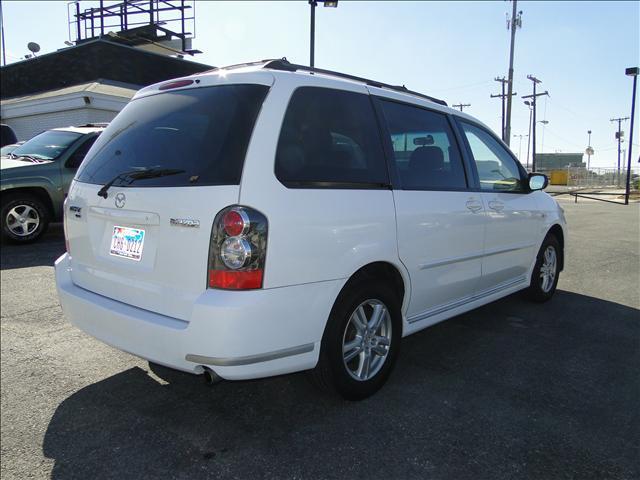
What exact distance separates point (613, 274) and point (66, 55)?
1864 cm

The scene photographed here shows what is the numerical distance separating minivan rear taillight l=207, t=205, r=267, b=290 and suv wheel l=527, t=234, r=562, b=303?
353 centimetres

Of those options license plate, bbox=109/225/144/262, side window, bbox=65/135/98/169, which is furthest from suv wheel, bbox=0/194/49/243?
license plate, bbox=109/225/144/262

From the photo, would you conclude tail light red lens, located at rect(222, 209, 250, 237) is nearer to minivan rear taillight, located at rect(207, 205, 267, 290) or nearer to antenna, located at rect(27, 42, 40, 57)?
minivan rear taillight, located at rect(207, 205, 267, 290)

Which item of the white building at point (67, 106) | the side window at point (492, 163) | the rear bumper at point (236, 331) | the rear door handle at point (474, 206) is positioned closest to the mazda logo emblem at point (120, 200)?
the rear bumper at point (236, 331)

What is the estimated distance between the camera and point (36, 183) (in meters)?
7.42

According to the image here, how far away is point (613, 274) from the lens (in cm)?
675

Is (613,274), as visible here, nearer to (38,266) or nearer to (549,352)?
(549,352)

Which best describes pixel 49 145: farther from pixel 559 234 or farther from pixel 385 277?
pixel 559 234

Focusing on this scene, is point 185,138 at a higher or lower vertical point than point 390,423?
higher

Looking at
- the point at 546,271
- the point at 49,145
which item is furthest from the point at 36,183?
the point at 546,271

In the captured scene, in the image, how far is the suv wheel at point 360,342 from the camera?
276cm

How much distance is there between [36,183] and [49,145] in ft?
3.04

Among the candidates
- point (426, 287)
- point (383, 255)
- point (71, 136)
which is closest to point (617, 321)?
point (426, 287)

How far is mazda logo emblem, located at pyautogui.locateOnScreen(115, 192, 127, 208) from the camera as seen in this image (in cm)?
271
